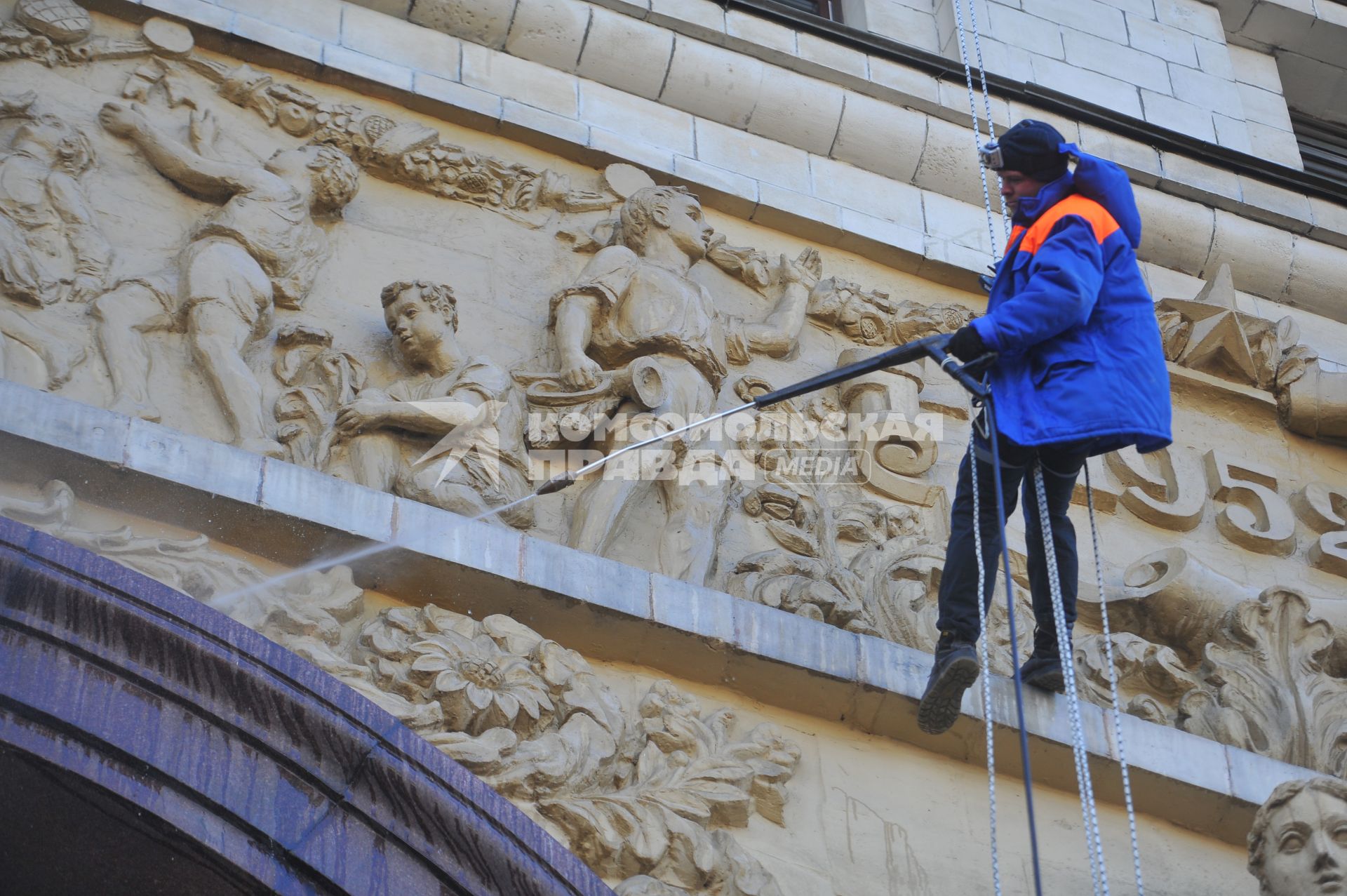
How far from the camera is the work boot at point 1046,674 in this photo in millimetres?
5855

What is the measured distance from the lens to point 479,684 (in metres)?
5.23

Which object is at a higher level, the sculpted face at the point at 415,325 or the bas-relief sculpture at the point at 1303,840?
the sculpted face at the point at 415,325

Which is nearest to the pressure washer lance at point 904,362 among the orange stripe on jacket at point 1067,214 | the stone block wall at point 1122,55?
the orange stripe on jacket at point 1067,214

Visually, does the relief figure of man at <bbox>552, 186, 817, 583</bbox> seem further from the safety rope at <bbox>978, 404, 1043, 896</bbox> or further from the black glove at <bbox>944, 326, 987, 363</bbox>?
the black glove at <bbox>944, 326, 987, 363</bbox>

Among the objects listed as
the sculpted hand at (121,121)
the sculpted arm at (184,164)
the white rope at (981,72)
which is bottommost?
the sculpted arm at (184,164)

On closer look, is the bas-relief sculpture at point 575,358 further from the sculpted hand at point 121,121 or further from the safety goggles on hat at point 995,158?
the safety goggles on hat at point 995,158

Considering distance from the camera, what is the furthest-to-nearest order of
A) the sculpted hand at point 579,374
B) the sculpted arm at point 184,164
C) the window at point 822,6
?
the window at point 822,6 < the sculpted arm at point 184,164 < the sculpted hand at point 579,374

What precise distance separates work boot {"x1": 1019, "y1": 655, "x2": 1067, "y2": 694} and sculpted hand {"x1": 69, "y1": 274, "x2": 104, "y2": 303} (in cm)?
274

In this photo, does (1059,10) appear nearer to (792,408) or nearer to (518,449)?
(792,408)

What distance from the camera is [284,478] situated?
18.2ft

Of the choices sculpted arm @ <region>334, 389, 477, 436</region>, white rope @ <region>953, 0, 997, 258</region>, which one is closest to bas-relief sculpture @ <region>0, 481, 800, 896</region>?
sculpted arm @ <region>334, 389, 477, 436</region>

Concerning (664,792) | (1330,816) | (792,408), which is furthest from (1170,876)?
(792,408)

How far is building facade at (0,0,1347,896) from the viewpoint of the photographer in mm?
5152

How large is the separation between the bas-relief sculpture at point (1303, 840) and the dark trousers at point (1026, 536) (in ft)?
2.66
